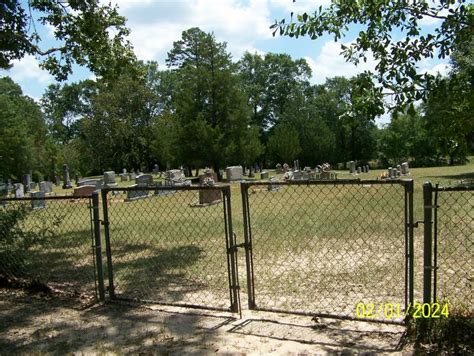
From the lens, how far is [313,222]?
452 inches

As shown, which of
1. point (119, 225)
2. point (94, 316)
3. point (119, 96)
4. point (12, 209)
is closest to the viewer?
point (94, 316)

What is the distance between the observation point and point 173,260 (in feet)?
27.3

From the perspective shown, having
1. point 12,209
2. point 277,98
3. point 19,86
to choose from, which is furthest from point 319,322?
point 19,86

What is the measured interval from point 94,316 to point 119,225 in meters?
8.09

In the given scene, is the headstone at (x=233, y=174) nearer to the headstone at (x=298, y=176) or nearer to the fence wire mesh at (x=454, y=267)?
the headstone at (x=298, y=176)

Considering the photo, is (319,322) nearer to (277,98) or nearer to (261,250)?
(261,250)

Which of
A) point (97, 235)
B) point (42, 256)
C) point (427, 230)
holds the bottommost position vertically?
point (42, 256)

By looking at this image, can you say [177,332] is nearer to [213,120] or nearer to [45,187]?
[45,187]

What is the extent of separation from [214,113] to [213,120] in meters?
0.57

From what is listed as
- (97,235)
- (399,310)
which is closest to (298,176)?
(97,235)

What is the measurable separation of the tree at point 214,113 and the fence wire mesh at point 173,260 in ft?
70.2

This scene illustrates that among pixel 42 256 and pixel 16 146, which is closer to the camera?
pixel 42 256

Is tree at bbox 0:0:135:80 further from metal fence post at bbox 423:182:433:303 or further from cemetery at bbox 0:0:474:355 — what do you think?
metal fence post at bbox 423:182:433:303

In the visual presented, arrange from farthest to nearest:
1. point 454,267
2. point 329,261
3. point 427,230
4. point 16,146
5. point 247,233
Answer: point 16,146
point 329,261
point 454,267
point 247,233
point 427,230
